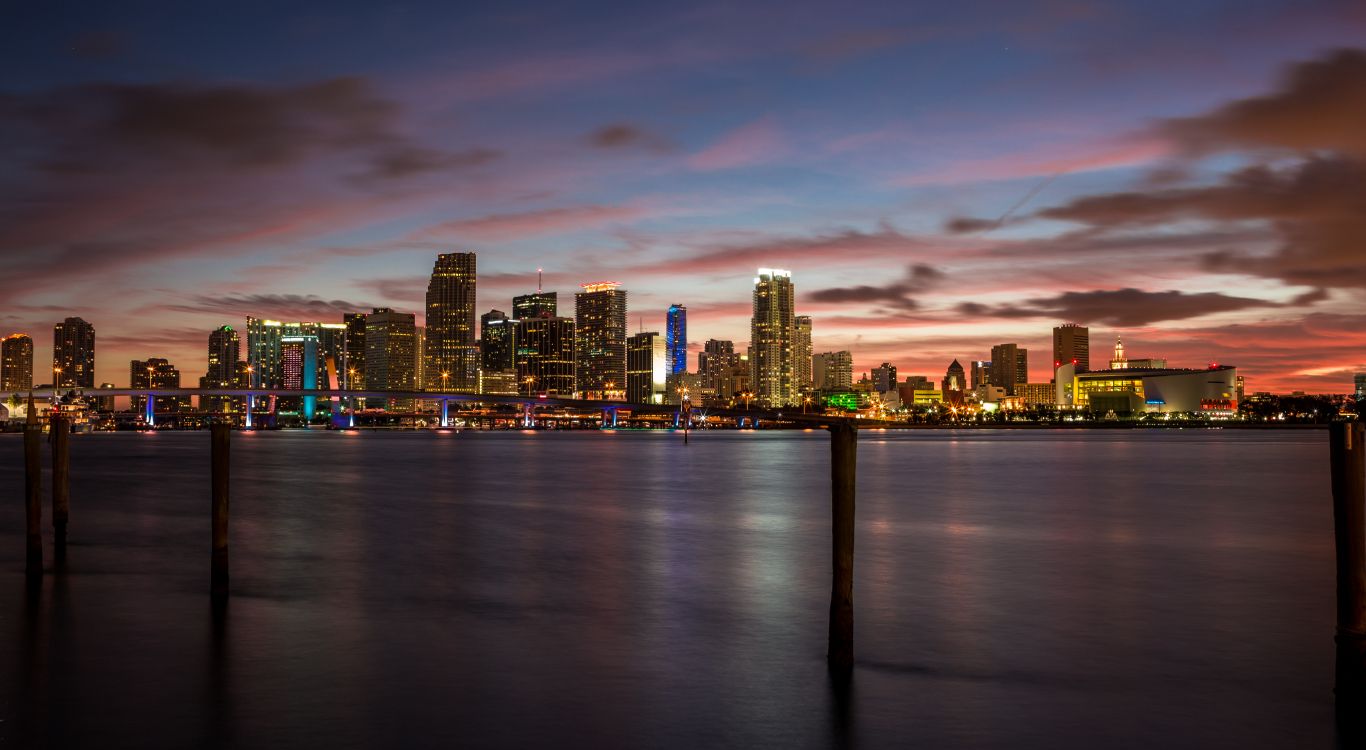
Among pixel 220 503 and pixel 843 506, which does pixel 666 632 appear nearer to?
pixel 843 506

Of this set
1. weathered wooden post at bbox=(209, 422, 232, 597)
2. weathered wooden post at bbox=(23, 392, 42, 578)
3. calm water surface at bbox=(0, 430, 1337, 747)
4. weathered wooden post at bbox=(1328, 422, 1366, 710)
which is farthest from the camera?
weathered wooden post at bbox=(23, 392, 42, 578)

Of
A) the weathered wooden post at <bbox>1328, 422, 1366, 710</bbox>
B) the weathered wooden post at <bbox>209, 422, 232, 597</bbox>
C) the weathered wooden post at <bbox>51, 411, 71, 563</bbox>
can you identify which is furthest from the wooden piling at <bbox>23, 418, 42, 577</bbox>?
the weathered wooden post at <bbox>1328, 422, 1366, 710</bbox>

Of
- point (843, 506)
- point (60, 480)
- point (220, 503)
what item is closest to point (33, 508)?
point (60, 480)

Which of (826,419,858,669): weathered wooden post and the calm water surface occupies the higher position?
(826,419,858,669): weathered wooden post

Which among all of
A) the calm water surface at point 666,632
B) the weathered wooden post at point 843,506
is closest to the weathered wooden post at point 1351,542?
the calm water surface at point 666,632

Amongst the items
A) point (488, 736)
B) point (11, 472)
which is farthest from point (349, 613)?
point (11, 472)

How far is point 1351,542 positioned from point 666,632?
33.8ft

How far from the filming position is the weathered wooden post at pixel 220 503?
63.2 ft

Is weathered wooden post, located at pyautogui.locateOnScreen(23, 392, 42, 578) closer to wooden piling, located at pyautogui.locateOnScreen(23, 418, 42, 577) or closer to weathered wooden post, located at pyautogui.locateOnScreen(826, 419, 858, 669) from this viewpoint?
Result: wooden piling, located at pyautogui.locateOnScreen(23, 418, 42, 577)

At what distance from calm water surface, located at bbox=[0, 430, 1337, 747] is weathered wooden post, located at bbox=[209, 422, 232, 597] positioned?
78cm

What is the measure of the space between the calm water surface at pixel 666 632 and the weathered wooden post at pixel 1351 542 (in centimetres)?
103

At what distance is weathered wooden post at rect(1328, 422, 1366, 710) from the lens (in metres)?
11.3

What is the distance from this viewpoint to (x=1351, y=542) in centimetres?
1143

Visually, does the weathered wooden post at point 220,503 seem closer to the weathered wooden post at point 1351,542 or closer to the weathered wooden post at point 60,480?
the weathered wooden post at point 60,480
